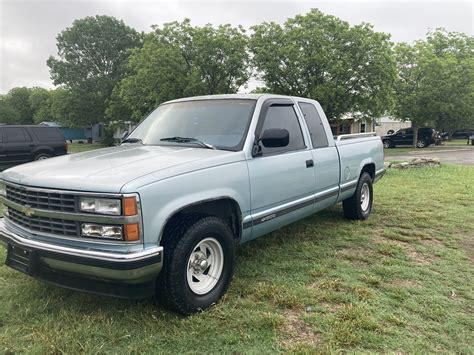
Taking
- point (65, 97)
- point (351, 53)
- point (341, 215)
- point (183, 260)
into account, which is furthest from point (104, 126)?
point (183, 260)

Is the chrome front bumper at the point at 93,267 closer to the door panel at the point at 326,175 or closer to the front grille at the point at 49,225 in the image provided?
the front grille at the point at 49,225

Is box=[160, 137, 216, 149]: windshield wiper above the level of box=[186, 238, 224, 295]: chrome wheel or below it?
above

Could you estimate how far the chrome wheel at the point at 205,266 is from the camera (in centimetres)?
344

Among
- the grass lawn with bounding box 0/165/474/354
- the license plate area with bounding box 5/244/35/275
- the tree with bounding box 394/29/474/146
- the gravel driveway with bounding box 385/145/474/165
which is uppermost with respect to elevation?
the tree with bounding box 394/29/474/146

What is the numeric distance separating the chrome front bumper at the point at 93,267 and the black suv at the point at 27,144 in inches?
479

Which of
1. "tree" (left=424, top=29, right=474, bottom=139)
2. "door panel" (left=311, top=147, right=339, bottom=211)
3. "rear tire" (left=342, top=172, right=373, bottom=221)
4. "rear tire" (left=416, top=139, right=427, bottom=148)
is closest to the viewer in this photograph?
"door panel" (left=311, top=147, right=339, bottom=211)

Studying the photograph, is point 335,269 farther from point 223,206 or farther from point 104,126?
point 104,126

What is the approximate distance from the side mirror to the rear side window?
12686 millimetres

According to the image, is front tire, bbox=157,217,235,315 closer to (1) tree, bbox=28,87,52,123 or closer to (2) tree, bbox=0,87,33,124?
(1) tree, bbox=28,87,52,123

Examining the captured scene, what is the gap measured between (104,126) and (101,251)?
40603 millimetres

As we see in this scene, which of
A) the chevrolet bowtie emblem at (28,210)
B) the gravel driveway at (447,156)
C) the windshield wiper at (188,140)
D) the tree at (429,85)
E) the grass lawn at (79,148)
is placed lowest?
the gravel driveway at (447,156)

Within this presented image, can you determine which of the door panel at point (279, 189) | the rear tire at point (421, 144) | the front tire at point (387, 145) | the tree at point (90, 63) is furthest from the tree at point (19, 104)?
the door panel at point (279, 189)

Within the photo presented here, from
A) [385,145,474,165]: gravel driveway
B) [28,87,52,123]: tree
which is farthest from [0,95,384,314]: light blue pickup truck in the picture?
[28,87,52,123]: tree

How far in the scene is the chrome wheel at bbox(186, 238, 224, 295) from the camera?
11.3 ft
